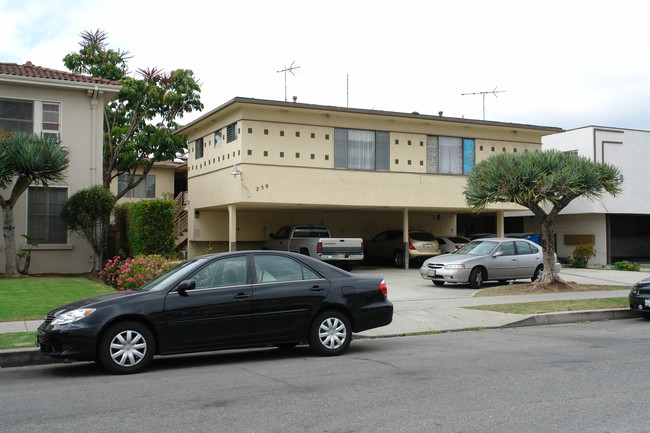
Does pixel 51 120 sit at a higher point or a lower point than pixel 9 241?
higher

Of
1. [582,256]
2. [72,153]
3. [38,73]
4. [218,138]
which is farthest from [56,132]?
[582,256]

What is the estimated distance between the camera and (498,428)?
526 cm

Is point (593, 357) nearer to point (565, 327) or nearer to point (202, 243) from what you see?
point (565, 327)

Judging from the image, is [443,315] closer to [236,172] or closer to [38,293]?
[38,293]

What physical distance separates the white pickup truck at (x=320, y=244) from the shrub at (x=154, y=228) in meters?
6.02

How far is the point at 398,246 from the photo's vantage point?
2755cm

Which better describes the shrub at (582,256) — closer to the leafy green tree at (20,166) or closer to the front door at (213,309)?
the leafy green tree at (20,166)

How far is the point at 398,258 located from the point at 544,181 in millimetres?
11717

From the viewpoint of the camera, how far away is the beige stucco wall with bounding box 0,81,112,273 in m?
19.0

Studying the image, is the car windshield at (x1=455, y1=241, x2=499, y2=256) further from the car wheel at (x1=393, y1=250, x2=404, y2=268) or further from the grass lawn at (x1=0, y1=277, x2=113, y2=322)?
the grass lawn at (x1=0, y1=277, x2=113, y2=322)

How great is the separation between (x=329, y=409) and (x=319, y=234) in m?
18.6

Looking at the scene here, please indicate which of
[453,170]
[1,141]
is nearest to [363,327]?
[1,141]

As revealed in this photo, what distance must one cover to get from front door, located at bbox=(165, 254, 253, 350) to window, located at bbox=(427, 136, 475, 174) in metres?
18.8

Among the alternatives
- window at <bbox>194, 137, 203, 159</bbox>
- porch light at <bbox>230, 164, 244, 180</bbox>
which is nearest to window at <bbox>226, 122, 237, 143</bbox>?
porch light at <bbox>230, 164, 244, 180</bbox>
